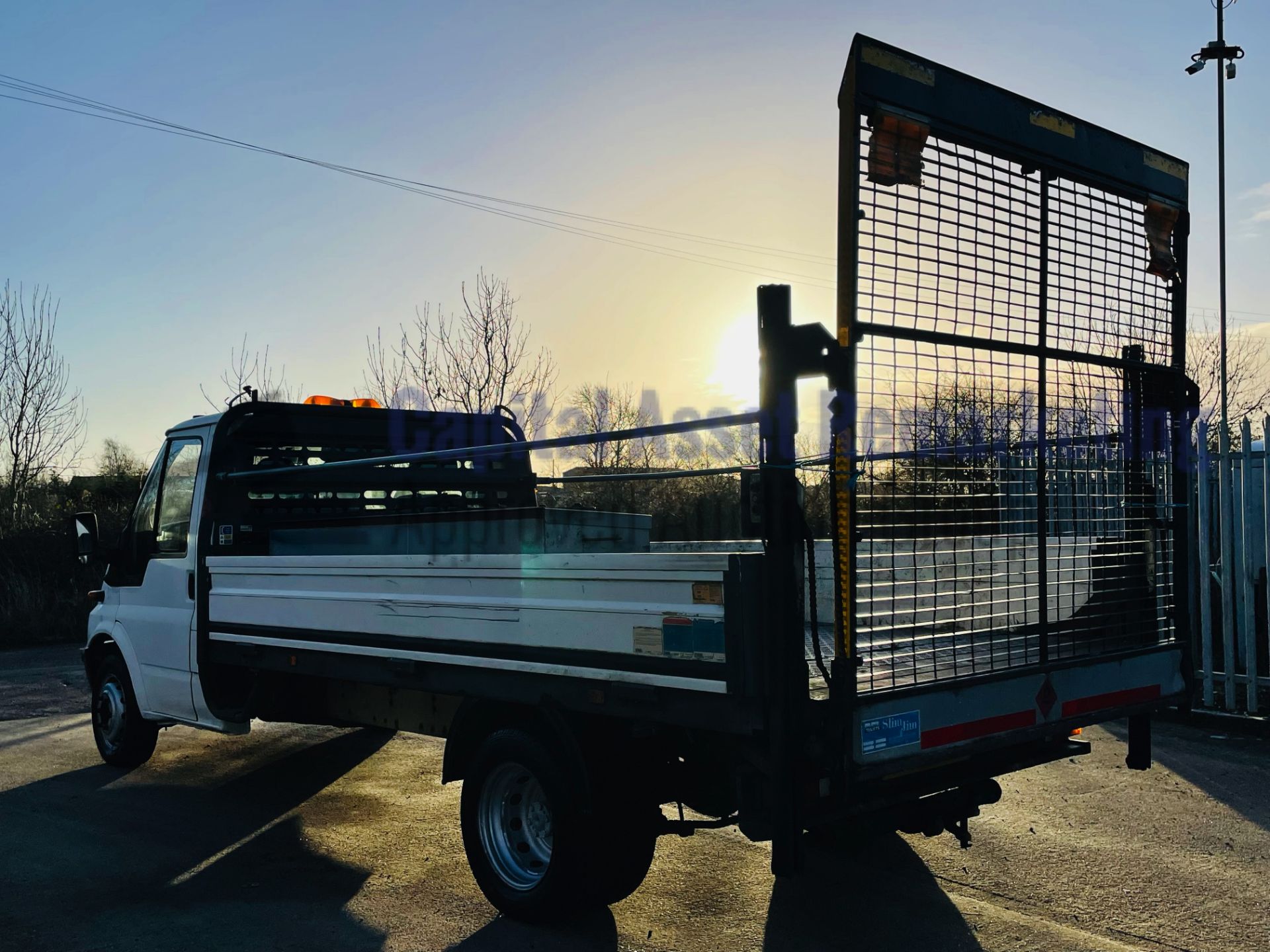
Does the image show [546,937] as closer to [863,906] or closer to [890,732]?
[863,906]

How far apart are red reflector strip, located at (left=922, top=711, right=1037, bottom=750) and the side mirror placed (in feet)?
19.3

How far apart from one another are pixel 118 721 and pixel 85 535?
1315 mm

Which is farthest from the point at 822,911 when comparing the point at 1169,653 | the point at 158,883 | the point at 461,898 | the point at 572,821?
the point at 158,883

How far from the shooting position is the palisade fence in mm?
8164

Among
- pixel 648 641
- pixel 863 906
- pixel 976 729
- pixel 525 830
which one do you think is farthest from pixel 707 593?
pixel 863 906

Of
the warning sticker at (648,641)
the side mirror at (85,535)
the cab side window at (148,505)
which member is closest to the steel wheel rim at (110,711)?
the side mirror at (85,535)

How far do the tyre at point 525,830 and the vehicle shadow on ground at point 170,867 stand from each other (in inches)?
21.6

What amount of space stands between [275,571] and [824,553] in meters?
2.94

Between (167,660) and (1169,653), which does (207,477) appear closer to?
(167,660)

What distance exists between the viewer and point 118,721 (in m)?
7.34

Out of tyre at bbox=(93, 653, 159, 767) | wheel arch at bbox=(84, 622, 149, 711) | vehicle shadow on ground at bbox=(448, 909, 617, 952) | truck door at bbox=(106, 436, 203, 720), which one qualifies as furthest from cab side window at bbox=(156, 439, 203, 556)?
vehicle shadow on ground at bbox=(448, 909, 617, 952)

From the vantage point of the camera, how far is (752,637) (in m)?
3.46

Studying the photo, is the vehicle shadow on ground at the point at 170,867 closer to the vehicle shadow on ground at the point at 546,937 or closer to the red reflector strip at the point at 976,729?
the vehicle shadow on ground at the point at 546,937

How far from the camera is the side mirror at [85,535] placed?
723 centimetres
